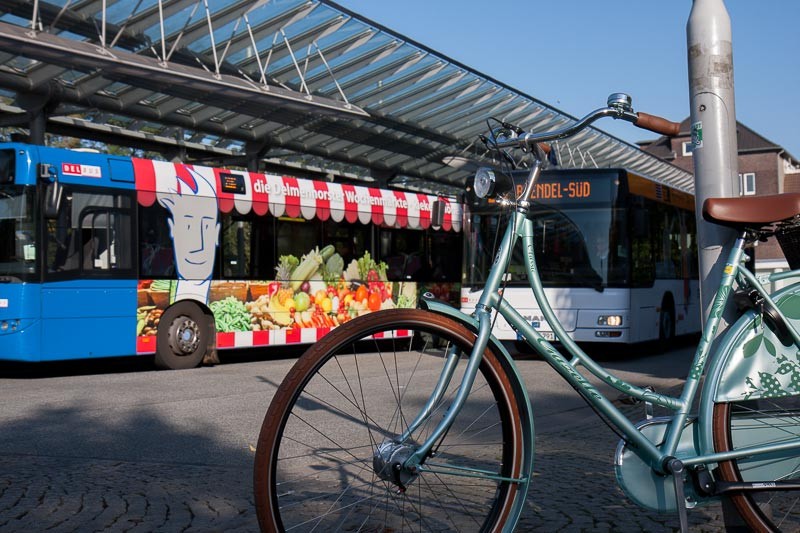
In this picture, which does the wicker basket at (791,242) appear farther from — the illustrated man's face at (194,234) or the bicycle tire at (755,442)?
the illustrated man's face at (194,234)

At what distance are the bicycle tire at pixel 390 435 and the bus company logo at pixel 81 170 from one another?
33.0ft

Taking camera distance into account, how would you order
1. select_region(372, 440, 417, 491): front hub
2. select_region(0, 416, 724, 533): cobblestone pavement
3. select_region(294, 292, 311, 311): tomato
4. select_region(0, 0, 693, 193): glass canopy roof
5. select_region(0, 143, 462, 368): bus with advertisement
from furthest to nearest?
1. select_region(0, 0, 693, 193): glass canopy roof
2. select_region(294, 292, 311, 311): tomato
3. select_region(0, 143, 462, 368): bus with advertisement
4. select_region(0, 416, 724, 533): cobblestone pavement
5. select_region(372, 440, 417, 491): front hub

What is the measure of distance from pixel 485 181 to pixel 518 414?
849 millimetres

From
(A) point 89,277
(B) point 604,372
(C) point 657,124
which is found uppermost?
(C) point 657,124

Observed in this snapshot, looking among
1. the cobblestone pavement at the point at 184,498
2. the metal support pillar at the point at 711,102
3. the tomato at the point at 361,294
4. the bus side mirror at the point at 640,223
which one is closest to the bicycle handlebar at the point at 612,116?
the metal support pillar at the point at 711,102

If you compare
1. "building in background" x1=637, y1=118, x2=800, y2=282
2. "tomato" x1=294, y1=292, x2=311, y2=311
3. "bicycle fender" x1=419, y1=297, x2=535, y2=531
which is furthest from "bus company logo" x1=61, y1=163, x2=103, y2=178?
"building in background" x1=637, y1=118, x2=800, y2=282

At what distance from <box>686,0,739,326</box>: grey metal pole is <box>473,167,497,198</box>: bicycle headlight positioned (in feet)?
5.74

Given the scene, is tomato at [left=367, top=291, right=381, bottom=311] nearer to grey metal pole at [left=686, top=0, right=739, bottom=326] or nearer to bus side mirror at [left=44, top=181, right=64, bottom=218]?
bus side mirror at [left=44, top=181, right=64, bottom=218]

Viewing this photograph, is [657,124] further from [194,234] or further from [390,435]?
[194,234]

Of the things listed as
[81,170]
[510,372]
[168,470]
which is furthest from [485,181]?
[81,170]

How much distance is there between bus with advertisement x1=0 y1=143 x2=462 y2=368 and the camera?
12328mm

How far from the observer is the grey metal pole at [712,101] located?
4805 mm

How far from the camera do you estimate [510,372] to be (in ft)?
10.5

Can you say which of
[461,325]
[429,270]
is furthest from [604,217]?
[461,325]
